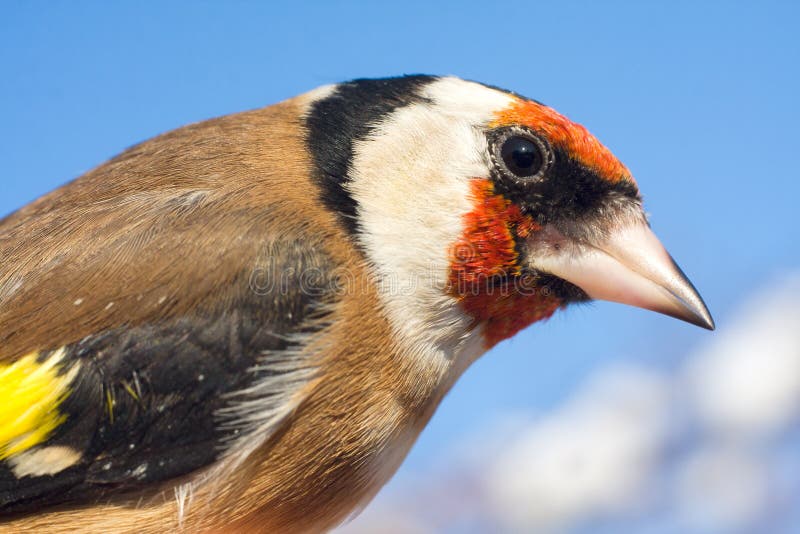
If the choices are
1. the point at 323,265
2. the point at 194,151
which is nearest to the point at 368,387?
the point at 323,265

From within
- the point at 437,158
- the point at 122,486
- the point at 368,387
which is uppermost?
the point at 437,158

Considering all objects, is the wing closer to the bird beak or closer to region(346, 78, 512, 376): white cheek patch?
region(346, 78, 512, 376): white cheek patch

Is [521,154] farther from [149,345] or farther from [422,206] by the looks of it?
[149,345]

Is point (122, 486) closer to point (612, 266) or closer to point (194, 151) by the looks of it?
point (194, 151)

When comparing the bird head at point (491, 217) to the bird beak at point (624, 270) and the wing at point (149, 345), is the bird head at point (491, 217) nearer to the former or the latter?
the bird beak at point (624, 270)

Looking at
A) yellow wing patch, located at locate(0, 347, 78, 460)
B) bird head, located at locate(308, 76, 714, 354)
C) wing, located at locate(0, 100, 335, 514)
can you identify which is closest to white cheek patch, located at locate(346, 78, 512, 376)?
bird head, located at locate(308, 76, 714, 354)
